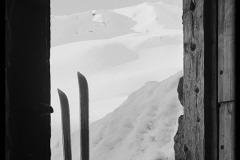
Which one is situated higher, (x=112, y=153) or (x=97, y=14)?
(x=97, y=14)

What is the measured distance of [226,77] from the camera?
Answer: 206 centimetres

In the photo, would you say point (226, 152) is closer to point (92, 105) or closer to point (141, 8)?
point (92, 105)

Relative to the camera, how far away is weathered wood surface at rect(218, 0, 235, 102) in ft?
6.63

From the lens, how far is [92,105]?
16.1 meters

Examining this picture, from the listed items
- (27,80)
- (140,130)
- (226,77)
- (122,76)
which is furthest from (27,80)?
(122,76)

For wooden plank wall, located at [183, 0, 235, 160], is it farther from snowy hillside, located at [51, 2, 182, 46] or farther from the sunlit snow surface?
snowy hillside, located at [51, 2, 182, 46]

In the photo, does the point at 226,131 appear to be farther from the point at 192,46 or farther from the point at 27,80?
the point at 27,80

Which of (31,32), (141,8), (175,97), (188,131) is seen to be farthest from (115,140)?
(141,8)

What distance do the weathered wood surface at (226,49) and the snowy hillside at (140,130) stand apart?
200 inches

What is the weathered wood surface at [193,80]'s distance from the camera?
2.22 meters

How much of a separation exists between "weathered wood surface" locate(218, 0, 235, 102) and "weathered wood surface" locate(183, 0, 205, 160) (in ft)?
0.40

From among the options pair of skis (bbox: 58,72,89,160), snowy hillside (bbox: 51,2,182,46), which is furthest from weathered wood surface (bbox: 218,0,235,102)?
snowy hillside (bbox: 51,2,182,46)

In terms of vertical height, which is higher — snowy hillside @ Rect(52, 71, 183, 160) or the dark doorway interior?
the dark doorway interior

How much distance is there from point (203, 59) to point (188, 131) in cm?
45
